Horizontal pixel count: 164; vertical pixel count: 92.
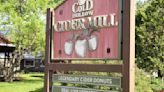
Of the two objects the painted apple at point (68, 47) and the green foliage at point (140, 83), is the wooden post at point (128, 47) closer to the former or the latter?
the painted apple at point (68, 47)

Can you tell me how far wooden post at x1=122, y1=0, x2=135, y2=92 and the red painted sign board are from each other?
0.53ft

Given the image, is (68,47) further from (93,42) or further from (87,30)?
(93,42)

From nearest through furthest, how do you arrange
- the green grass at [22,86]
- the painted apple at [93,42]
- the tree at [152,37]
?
1. the painted apple at [93,42]
2. the green grass at [22,86]
3. the tree at [152,37]

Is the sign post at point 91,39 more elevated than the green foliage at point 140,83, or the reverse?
the sign post at point 91,39

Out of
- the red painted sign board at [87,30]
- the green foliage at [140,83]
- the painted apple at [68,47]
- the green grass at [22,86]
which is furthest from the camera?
the green grass at [22,86]

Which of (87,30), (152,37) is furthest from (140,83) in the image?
(152,37)

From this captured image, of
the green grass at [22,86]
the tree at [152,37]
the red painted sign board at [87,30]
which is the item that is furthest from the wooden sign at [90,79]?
the tree at [152,37]

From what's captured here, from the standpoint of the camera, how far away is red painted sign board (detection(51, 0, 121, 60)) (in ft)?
23.4

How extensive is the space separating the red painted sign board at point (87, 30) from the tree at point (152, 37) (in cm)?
1955

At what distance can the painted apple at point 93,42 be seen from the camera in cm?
748

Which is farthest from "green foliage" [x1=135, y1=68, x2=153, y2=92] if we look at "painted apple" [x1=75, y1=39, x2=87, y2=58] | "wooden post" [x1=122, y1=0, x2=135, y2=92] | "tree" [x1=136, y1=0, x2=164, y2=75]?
"tree" [x1=136, y1=0, x2=164, y2=75]

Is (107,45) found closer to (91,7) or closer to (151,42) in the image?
(91,7)

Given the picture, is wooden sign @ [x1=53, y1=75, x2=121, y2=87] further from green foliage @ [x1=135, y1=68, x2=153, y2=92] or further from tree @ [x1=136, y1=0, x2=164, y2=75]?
tree @ [x1=136, y1=0, x2=164, y2=75]

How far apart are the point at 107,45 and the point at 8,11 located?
24.3 meters
